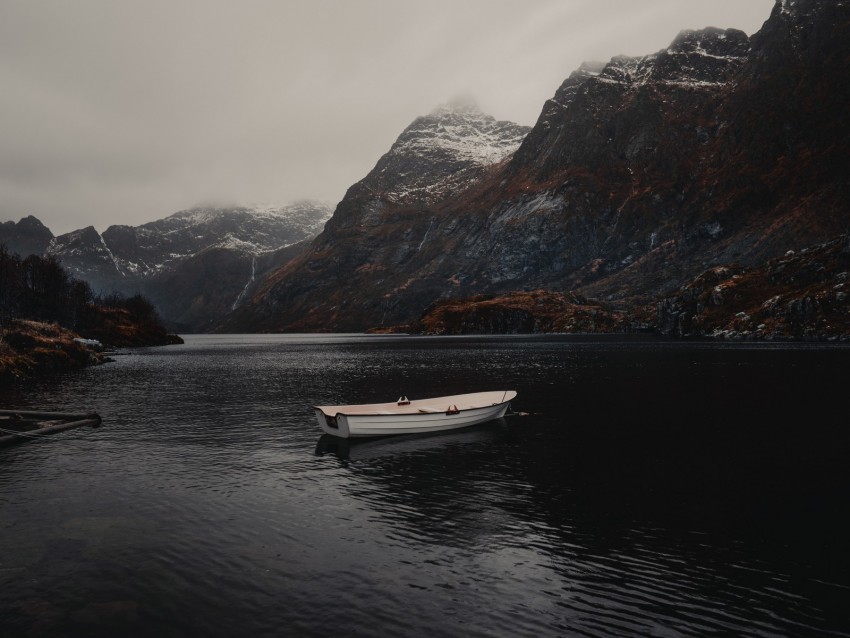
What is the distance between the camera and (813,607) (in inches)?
675

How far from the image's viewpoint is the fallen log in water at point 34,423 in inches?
1763

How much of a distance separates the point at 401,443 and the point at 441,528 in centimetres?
1986

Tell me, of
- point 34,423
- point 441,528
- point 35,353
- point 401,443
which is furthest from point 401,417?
point 35,353

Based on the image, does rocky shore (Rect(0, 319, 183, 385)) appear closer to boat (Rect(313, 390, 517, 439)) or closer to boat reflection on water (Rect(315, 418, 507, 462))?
boat (Rect(313, 390, 517, 439))

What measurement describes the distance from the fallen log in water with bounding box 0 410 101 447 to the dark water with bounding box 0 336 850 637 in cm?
199

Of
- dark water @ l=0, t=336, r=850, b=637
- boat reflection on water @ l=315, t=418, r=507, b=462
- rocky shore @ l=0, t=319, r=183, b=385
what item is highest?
rocky shore @ l=0, t=319, r=183, b=385

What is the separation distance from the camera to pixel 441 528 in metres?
24.7

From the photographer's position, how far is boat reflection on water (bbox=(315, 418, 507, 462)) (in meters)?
41.0

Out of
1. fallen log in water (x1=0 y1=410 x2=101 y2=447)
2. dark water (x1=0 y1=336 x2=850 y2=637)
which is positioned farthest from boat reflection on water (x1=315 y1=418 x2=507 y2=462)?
fallen log in water (x1=0 y1=410 x2=101 y2=447)

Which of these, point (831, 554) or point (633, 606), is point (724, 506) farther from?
point (633, 606)

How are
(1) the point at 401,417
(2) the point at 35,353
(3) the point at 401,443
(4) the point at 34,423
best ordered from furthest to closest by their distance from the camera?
(2) the point at 35,353 → (4) the point at 34,423 → (1) the point at 401,417 → (3) the point at 401,443

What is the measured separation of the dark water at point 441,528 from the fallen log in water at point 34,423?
1992 mm

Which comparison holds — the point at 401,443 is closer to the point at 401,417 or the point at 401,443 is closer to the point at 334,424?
the point at 401,417

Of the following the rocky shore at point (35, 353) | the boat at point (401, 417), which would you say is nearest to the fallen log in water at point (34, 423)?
the boat at point (401, 417)
